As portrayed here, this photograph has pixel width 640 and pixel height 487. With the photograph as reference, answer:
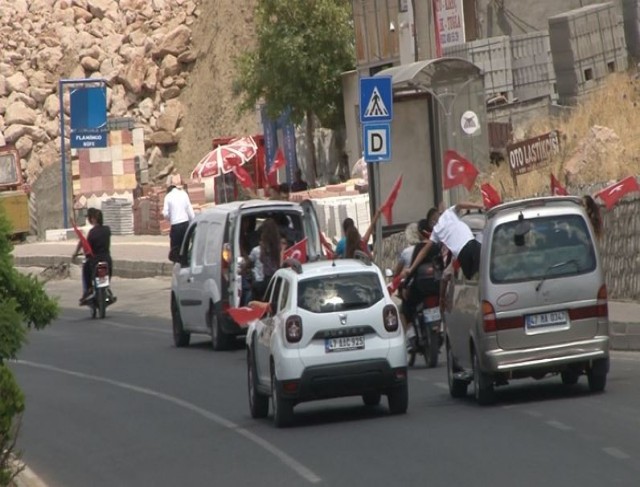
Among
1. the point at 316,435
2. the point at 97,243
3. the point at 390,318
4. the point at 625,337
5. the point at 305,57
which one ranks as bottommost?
the point at 316,435

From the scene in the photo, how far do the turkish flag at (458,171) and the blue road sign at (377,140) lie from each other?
2.28 metres

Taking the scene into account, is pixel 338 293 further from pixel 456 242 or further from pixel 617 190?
pixel 617 190

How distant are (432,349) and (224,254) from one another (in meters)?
4.23

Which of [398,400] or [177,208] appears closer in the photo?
[398,400]

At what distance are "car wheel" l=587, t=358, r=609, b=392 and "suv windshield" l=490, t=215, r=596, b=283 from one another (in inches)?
34.8

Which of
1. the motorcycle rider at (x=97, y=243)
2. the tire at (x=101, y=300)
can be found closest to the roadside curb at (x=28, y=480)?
the motorcycle rider at (x=97, y=243)

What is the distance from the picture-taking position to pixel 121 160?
62594 mm

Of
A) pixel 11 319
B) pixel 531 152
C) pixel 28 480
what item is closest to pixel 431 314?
pixel 28 480

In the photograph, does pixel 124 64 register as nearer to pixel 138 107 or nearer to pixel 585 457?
pixel 138 107

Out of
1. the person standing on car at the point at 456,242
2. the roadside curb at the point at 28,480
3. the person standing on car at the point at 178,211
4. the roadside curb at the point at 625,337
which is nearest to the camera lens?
the roadside curb at the point at 28,480

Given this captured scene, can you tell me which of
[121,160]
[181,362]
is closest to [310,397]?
[181,362]

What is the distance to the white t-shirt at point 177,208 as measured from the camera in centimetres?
3269

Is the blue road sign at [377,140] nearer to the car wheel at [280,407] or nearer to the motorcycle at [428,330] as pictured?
the motorcycle at [428,330]

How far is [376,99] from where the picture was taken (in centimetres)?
2361
